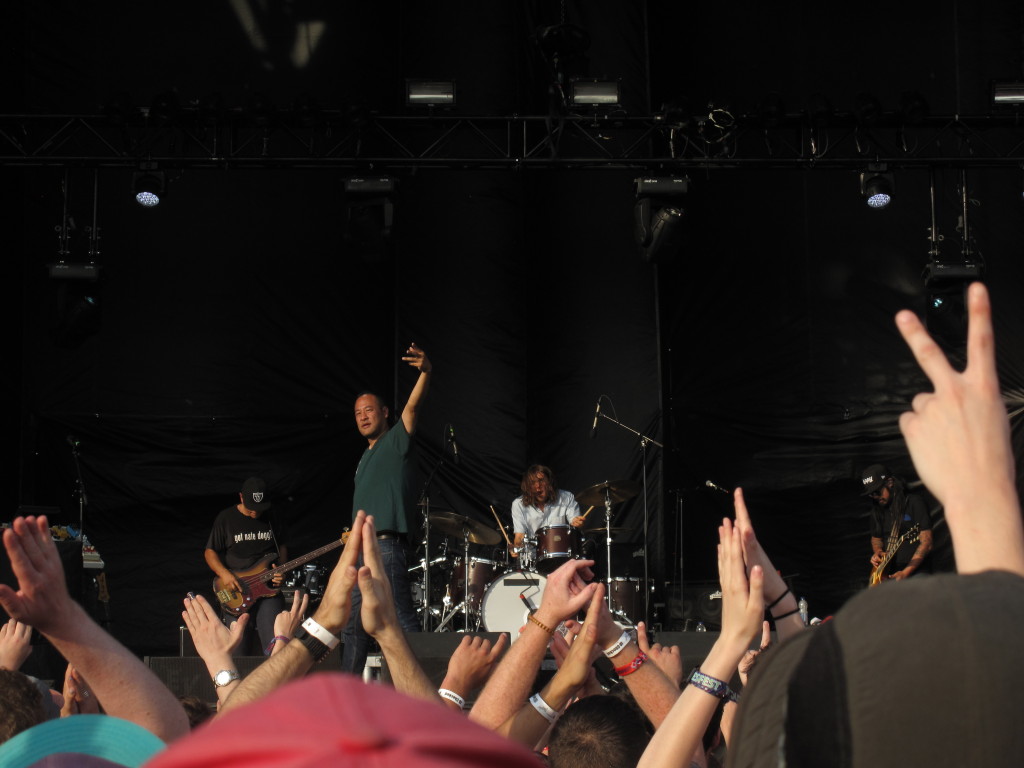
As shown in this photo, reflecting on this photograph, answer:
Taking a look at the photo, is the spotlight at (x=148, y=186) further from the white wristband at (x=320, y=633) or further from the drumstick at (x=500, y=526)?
the white wristband at (x=320, y=633)

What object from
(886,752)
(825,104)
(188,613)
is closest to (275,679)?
(188,613)

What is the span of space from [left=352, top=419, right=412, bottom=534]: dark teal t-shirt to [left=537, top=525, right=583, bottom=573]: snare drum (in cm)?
217

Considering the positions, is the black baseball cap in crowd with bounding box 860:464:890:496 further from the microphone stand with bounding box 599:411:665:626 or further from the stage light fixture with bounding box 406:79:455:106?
the stage light fixture with bounding box 406:79:455:106

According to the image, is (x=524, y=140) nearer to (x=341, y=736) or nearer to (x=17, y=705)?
(x=17, y=705)

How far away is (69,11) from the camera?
39.5ft

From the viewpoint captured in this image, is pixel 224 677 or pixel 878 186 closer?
pixel 224 677

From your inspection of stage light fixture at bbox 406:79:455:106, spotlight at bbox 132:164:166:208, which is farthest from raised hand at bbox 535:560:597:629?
spotlight at bbox 132:164:166:208

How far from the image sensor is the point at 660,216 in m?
9.88

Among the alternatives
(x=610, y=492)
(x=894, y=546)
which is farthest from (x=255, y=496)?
(x=894, y=546)

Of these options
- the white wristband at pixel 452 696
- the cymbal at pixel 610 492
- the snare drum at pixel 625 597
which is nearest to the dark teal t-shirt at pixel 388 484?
the snare drum at pixel 625 597

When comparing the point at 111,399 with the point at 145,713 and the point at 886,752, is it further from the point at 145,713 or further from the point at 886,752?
the point at 886,752

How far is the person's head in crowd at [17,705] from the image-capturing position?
216cm

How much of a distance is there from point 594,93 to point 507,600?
14.3 ft

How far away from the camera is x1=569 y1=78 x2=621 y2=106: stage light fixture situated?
9758mm
